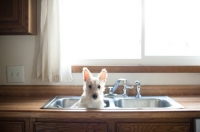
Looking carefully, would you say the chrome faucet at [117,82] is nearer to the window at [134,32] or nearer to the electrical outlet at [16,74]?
the window at [134,32]

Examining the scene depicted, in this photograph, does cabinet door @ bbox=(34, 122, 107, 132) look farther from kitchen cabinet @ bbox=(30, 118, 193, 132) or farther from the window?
the window

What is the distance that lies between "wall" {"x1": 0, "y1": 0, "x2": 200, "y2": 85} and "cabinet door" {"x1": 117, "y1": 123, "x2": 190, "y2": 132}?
1.96ft

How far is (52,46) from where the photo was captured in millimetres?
1769

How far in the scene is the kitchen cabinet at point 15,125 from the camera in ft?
4.39

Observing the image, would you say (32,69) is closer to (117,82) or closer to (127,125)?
(117,82)

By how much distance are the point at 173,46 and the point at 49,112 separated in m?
1.26

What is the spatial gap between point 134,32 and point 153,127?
0.91m

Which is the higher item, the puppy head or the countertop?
the puppy head

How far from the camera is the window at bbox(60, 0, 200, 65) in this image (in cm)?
188

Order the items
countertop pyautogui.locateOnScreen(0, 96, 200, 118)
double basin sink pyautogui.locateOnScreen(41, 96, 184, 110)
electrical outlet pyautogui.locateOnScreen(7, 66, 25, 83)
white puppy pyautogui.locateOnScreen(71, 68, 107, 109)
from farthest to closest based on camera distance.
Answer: electrical outlet pyautogui.locateOnScreen(7, 66, 25, 83)
double basin sink pyautogui.locateOnScreen(41, 96, 184, 110)
white puppy pyautogui.locateOnScreen(71, 68, 107, 109)
countertop pyautogui.locateOnScreen(0, 96, 200, 118)

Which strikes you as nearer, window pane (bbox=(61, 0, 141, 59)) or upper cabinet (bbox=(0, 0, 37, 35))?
upper cabinet (bbox=(0, 0, 37, 35))

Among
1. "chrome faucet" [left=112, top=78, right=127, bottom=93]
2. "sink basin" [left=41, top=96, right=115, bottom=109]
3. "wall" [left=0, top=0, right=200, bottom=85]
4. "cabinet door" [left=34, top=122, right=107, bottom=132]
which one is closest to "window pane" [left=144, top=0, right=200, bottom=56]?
"wall" [left=0, top=0, right=200, bottom=85]

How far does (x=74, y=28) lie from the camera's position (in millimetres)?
1918

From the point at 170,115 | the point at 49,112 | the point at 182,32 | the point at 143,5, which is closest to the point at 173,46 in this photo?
the point at 182,32
